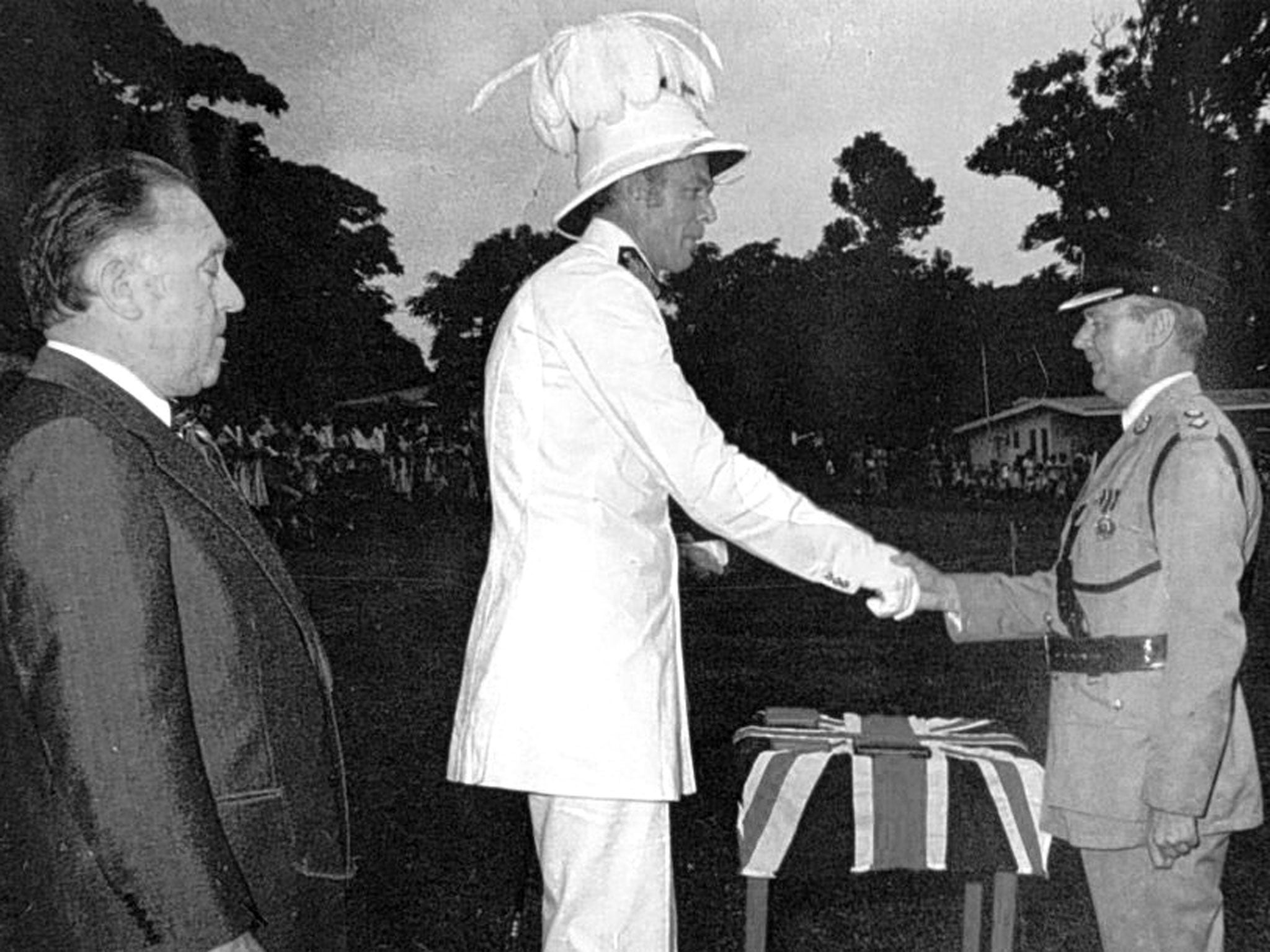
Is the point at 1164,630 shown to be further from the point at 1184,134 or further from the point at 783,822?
the point at 1184,134

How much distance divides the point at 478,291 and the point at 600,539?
2148 millimetres

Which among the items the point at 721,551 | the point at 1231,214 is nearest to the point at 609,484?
the point at 721,551

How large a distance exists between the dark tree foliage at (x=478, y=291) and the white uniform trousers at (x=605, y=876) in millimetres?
2244

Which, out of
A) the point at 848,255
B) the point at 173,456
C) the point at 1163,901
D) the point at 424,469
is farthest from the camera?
the point at 424,469

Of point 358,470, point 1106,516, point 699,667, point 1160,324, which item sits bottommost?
point 699,667

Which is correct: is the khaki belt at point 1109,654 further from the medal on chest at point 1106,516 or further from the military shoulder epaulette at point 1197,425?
the military shoulder epaulette at point 1197,425

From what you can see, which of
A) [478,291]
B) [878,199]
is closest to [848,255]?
[878,199]

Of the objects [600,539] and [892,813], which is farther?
[892,813]

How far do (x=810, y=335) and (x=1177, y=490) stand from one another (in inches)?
75.1

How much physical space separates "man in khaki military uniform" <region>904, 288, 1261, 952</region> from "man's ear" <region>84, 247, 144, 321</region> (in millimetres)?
1466

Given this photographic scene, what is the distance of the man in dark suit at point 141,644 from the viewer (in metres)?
1.26

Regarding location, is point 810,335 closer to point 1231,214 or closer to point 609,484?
point 1231,214

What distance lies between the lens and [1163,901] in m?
2.33

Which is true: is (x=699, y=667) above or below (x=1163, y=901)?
above
